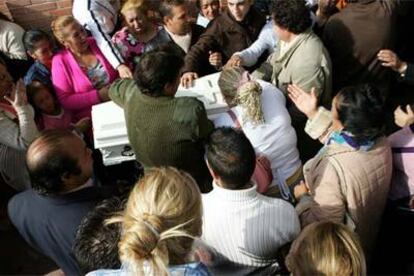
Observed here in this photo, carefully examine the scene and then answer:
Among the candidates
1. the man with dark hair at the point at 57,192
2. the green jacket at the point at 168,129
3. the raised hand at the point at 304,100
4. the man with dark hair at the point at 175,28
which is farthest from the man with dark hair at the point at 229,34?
the man with dark hair at the point at 57,192

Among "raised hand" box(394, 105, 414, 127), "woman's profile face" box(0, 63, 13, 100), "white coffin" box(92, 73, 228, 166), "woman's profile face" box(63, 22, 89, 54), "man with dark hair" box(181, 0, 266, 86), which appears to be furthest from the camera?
"man with dark hair" box(181, 0, 266, 86)

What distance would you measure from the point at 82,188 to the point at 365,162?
1352 millimetres

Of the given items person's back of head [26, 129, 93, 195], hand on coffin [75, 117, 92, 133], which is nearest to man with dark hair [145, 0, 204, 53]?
hand on coffin [75, 117, 92, 133]

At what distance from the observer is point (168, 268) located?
1.60 meters

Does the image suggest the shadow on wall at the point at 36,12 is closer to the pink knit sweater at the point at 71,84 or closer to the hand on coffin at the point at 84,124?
the pink knit sweater at the point at 71,84

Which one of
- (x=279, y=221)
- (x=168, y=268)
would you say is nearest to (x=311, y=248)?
(x=279, y=221)

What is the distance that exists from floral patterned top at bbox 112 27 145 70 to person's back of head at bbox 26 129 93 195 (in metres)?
1.60

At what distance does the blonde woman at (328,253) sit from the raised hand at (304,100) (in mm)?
1159

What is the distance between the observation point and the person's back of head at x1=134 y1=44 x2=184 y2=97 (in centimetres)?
244

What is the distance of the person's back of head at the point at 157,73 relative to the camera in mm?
2438

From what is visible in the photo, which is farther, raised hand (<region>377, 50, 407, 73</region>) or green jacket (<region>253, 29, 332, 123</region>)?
raised hand (<region>377, 50, 407, 73</region>)

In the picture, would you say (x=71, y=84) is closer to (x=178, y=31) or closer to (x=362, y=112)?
(x=178, y=31)

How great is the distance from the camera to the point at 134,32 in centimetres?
382

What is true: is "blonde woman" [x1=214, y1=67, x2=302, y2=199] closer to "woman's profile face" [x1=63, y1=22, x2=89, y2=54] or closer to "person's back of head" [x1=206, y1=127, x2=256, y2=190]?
"person's back of head" [x1=206, y1=127, x2=256, y2=190]
